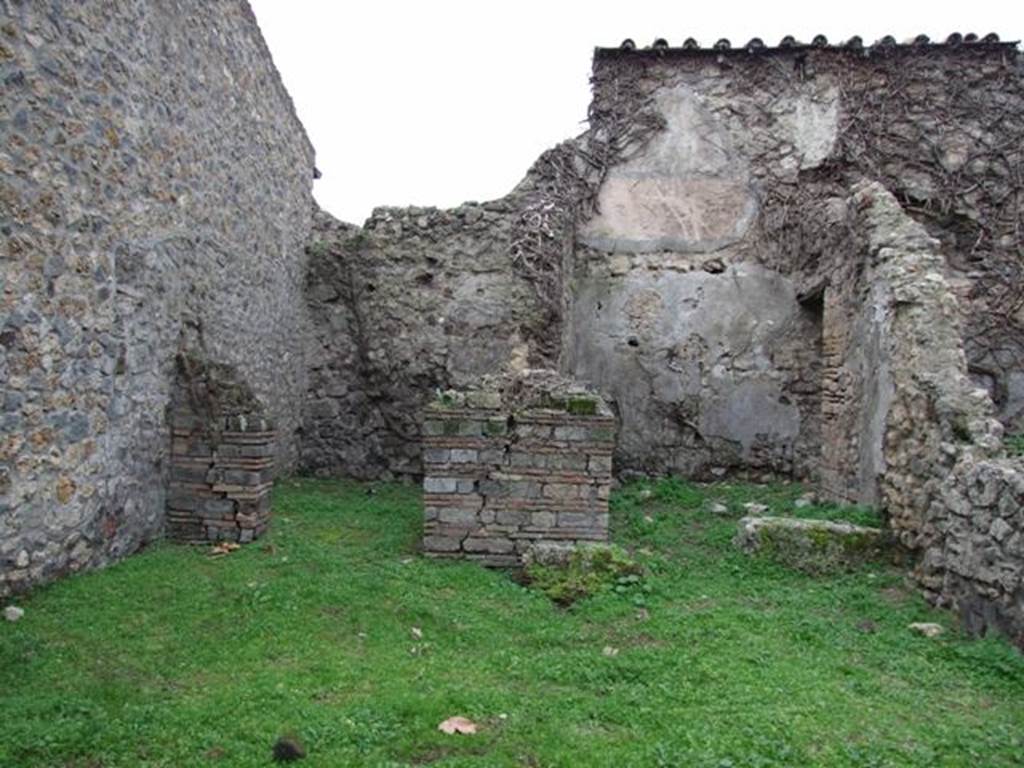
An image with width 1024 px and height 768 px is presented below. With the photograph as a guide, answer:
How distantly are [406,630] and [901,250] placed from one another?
5186 millimetres

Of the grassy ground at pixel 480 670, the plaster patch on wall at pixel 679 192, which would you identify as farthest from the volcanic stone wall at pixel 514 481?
the plaster patch on wall at pixel 679 192

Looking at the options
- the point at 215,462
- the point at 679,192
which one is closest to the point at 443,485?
the point at 215,462

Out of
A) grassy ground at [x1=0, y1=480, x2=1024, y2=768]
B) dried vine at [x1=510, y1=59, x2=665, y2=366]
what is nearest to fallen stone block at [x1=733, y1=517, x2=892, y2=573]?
grassy ground at [x1=0, y1=480, x2=1024, y2=768]

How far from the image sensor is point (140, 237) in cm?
593

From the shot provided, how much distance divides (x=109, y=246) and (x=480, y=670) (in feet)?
12.0

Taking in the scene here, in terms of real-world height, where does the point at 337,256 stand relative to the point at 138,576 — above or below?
above

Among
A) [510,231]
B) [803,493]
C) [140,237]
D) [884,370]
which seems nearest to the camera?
[140,237]

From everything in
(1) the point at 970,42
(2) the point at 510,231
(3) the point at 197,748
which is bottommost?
(3) the point at 197,748

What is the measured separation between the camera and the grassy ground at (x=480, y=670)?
126 inches

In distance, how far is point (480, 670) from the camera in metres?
4.08

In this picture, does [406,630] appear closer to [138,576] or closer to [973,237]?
[138,576]

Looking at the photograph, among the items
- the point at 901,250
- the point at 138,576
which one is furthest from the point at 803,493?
the point at 138,576

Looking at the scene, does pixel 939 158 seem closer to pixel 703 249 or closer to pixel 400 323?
pixel 703 249

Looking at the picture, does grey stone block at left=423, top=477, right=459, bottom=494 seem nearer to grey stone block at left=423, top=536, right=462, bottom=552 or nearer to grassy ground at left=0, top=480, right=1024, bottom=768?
grey stone block at left=423, top=536, right=462, bottom=552
